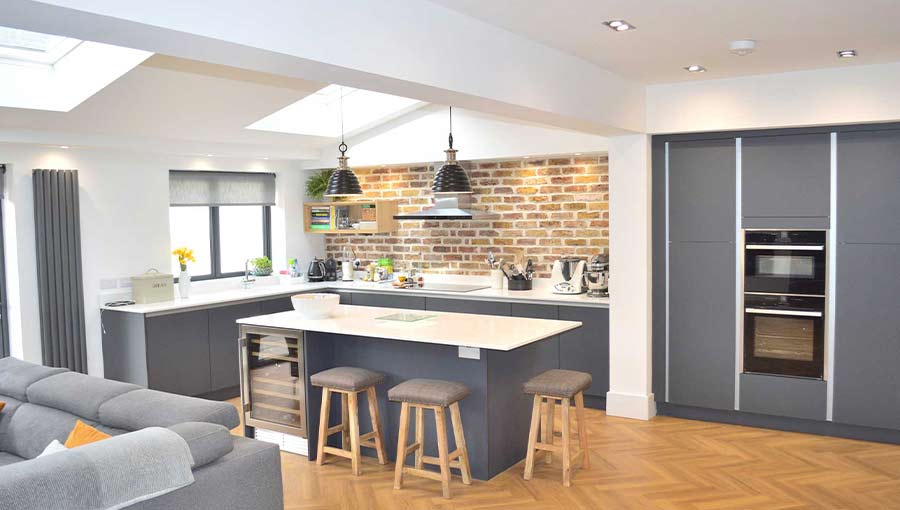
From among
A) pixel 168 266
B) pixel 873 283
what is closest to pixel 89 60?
pixel 168 266

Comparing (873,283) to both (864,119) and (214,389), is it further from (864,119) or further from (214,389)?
(214,389)

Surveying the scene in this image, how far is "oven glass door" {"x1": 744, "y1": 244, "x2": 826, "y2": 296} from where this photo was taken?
5605mm

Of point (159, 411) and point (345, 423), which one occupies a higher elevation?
point (159, 411)

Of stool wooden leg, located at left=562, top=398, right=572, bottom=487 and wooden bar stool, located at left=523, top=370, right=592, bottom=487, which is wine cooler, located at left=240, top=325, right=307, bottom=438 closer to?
wooden bar stool, located at left=523, top=370, right=592, bottom=487

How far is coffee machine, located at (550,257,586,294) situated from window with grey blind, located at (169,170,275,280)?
3.06 metres

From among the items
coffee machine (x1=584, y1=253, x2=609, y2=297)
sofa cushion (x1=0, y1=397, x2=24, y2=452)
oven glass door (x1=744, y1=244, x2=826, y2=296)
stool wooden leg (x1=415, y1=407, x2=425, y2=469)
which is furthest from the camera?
coffee machine (x1=584, y1=253, x2=609, y2=297)

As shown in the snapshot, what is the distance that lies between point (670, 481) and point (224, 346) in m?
3.91

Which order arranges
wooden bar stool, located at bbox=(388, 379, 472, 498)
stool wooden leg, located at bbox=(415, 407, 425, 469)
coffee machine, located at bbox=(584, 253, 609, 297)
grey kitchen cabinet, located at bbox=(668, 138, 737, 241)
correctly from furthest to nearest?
1. coffee machine, located at bbox=(584, 253, 609, 297)
2. grey kitchen cabinet, located at bbox=(668, 138, 737, 241)
3. stool wooden leg, located at bbox=(415, 407, 425, 469)
4. wooden bar stool, located at bbox=(388, 379, 472, 498)

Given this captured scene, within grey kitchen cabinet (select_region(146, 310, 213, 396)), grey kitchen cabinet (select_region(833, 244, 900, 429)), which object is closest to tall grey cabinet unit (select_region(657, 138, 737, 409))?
grey kitchen cabinet (select_region(833, 244, 900, 429))

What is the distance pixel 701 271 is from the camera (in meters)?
6.00

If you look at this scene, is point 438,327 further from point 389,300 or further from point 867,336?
point 867,336

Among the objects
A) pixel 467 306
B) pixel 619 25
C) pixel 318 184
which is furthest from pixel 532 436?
pixel 318 184

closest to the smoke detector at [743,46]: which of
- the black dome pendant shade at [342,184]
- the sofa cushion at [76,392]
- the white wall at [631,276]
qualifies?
the white wall at [631,276]

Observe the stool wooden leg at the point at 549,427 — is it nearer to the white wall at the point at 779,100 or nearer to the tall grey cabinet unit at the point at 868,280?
the tall grey cabinet unit at the point at 868,280
